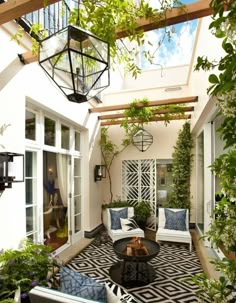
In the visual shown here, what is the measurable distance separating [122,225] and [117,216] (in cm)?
26

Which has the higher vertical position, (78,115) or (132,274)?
(78,115)

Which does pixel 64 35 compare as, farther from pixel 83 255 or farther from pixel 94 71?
pixel 83 255

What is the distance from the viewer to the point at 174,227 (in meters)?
5.34

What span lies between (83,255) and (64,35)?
168 inches

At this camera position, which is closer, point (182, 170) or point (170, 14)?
point (170, 14)

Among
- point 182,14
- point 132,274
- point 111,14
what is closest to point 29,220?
point 132,274

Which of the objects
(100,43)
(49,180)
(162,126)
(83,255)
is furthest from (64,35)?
(162,126)

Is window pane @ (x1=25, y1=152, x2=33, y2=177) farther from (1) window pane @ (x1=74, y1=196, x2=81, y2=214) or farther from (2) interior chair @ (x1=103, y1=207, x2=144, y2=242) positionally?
(2) interior chair @ (x1=103, y1=207, x2=144, y2=242)

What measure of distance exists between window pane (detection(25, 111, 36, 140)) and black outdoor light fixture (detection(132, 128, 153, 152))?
344cm

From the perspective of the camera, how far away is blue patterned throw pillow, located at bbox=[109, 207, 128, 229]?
547cm

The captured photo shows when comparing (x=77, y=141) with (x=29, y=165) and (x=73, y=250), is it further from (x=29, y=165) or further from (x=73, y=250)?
(x=73, y=250)

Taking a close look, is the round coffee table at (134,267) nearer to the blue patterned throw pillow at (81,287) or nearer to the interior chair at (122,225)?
the interior chair at (122,225)

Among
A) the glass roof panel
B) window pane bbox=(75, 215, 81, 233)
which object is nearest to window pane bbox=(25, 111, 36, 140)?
the glass roof panel

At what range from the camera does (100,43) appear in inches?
62.7
